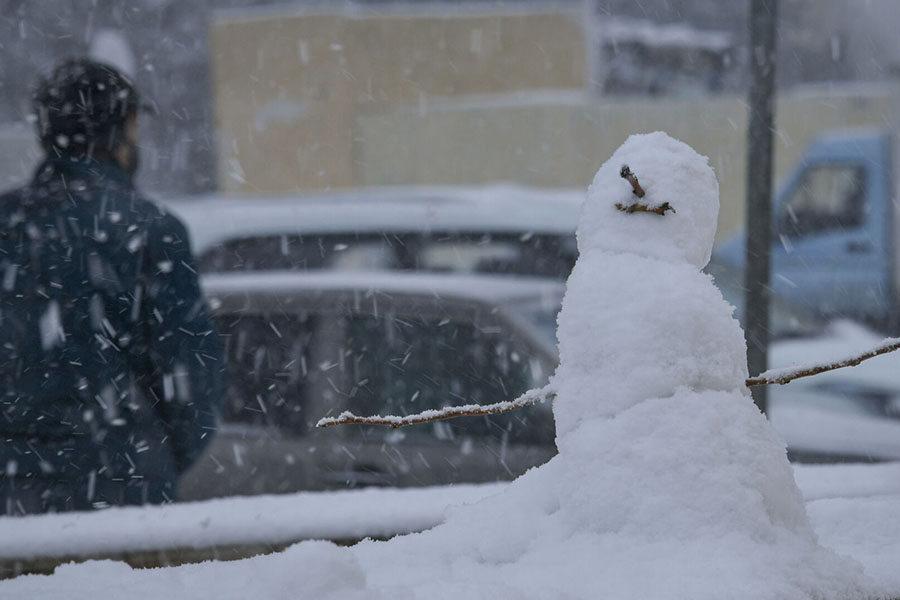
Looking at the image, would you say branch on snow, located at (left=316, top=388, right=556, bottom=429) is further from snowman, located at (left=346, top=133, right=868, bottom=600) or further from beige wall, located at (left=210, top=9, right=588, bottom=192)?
beige wall, located at (left=210, top=9, right=588, bottom=192)

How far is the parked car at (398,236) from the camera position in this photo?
5.30 metres

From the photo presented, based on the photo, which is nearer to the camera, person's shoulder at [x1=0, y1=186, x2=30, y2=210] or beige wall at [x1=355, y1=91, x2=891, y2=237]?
person's shoulder at [x1=0, y1=186, x2=30, y2=210]

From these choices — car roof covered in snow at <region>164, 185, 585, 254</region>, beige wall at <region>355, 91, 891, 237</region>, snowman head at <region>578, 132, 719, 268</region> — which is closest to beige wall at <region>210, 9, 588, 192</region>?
beige wall at <region>355, 91, 891, 237</region>

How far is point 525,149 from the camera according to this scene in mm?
16828

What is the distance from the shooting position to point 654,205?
1321 mm

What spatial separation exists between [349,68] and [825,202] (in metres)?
8.79

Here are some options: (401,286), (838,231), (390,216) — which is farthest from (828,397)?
(838,231)

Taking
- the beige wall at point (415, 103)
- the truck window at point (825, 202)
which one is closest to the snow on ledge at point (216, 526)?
the truck window at point (825, 202)

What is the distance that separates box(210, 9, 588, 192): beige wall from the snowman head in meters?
16.7

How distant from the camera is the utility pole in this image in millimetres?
2664

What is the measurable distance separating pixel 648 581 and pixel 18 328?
2263 millimetres

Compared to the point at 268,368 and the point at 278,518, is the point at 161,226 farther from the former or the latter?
the point at 278,518

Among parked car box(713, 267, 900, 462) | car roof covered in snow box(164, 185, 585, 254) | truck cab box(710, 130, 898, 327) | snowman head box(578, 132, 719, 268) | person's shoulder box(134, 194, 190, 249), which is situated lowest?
truck cab box(710, 130, 898, 327)

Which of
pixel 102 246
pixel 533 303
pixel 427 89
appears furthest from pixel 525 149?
pixel 102 246
